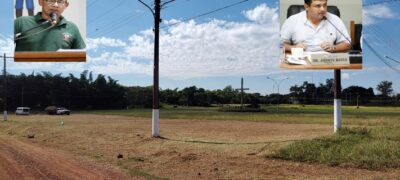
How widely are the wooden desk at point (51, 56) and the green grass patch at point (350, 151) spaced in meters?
14.4

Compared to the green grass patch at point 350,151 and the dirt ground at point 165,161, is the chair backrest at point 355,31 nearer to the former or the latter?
the green grass patch at point 350,151

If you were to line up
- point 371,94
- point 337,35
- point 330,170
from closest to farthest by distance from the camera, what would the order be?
point 330,170, point 337,35, point 371,94

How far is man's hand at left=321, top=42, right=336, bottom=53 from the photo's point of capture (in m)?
20.7

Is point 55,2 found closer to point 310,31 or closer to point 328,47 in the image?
point 310,31

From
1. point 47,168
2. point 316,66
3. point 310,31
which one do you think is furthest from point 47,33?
point 316,66

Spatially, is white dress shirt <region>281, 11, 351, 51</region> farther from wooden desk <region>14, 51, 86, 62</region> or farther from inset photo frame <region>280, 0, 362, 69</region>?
wooden desk <region>14, 51, 86, 62</region>

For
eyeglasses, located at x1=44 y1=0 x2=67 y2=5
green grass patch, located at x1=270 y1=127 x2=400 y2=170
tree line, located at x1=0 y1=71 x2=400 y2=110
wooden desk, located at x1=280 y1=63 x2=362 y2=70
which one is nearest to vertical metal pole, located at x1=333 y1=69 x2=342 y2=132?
wooden desk, located at x1=280 y1=63 x2=362 y2=70

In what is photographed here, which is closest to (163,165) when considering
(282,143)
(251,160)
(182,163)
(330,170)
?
(182,163)

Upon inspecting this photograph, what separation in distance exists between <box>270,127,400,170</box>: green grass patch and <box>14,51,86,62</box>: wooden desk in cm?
1444

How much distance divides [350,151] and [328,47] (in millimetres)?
6231

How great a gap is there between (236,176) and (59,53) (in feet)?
54.3

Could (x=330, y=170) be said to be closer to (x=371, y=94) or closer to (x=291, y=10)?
(x=291, y=10)

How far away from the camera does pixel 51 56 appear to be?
27.6 meters

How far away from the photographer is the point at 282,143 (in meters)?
18.4
